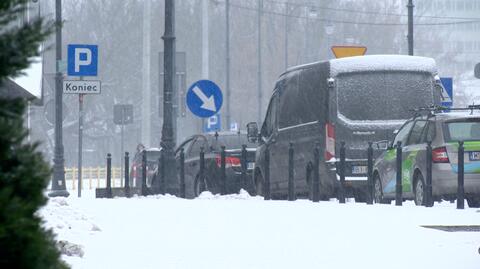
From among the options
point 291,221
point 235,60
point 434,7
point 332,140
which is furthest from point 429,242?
point 434,7

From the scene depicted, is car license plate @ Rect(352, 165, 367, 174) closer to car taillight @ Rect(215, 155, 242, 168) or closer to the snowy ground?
the snowy ground

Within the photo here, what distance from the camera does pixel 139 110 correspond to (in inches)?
3029

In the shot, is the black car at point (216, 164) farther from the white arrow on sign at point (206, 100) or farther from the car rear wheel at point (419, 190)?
the car rear wheel at point (419, 190)

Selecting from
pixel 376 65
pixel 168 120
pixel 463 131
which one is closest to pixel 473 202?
pixel 463 131

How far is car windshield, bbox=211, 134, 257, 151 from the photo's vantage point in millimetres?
28859

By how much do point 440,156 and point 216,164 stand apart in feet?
26.4

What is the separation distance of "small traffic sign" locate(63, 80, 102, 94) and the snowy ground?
10.4 m

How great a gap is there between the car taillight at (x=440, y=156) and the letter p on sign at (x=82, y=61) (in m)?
10.5

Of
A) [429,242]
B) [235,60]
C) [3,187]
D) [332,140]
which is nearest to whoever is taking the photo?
[3,187]

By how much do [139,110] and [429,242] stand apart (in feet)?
Result: 211

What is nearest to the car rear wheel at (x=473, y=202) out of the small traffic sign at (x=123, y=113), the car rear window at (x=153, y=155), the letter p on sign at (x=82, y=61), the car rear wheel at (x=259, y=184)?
the car rear wheel at (x=259, y=184)

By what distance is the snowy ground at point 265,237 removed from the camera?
1123 cm

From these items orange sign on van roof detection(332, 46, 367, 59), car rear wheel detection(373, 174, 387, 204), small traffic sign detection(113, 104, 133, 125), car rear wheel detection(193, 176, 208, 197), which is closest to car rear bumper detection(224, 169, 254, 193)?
car rear wheel detection(193, 176, 208, 197)

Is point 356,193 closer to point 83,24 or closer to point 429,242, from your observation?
point 429,242
